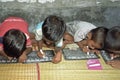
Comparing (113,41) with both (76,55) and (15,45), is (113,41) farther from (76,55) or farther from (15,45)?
(15,45)

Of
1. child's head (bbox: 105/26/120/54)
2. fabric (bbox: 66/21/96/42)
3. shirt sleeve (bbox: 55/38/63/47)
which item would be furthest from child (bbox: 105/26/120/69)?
shirt sleeve (bbox: 55/38/63/47)

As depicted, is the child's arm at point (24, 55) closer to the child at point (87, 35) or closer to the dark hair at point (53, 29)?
the dark hair at point (53, 29)

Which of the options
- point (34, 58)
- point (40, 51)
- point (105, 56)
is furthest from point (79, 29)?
point (34, 58)

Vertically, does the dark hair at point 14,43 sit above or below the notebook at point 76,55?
above

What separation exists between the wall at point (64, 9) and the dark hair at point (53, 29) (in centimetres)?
63

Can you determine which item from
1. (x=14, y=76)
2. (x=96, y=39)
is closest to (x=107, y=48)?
(x=96, y=39)

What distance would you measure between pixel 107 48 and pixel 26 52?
0.76m

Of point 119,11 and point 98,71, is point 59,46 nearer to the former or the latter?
point 98,71

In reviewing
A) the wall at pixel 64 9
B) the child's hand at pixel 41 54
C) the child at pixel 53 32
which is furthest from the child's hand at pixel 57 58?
the wall at pixel 64 9

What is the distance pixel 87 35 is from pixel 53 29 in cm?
44

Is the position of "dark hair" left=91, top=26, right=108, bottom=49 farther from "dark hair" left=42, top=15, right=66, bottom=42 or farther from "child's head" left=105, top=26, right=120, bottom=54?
"dark hair" left=42, top=15, right=66, bottom=42

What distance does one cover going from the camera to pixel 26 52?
2.42 meters

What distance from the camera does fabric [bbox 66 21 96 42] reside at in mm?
2676

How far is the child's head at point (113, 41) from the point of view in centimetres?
240
